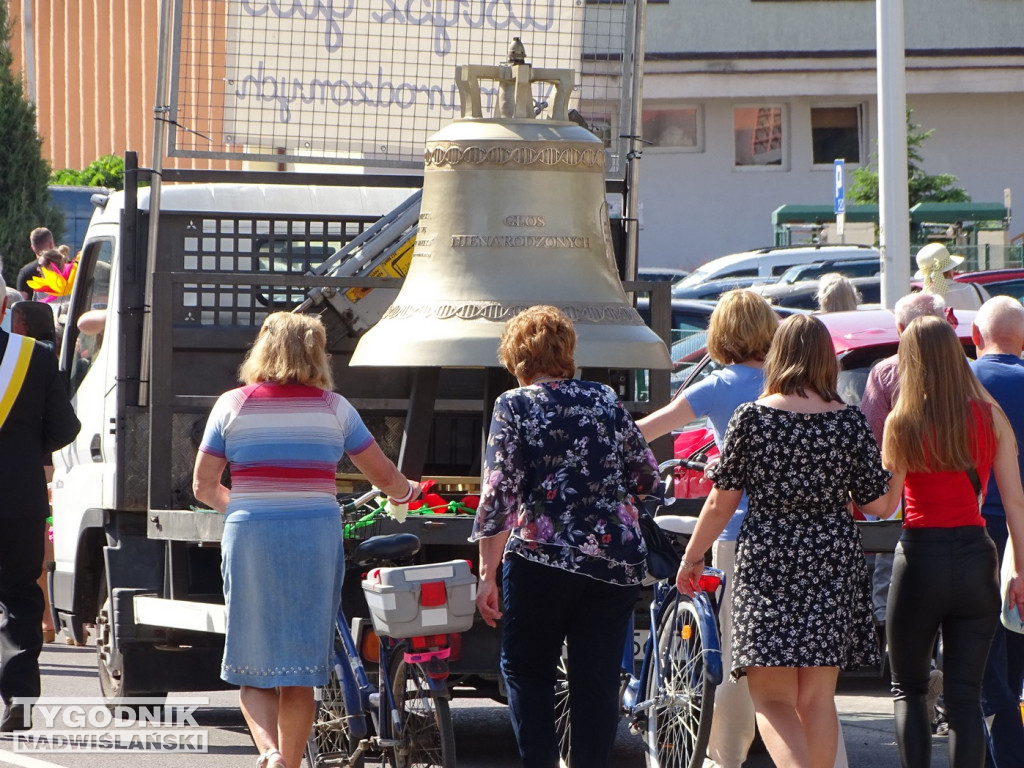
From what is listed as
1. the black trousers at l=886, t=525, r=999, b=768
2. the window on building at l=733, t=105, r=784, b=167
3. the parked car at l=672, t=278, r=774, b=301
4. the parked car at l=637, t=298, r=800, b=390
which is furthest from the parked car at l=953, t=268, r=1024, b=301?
the window on building at l=733, t=105, r=784, b=167

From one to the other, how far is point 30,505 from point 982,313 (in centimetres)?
397

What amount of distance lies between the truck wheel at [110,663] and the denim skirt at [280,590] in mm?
1608

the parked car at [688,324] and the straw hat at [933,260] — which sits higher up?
the straw hat at [933,260]

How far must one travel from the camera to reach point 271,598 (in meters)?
5.66

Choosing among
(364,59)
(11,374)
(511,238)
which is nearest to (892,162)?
(364,59)

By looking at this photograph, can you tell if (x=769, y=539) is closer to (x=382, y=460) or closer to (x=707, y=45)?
(x=382, y=460)

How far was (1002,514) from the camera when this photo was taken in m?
Result: 6.32

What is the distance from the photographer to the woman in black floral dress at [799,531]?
5422 millimetres

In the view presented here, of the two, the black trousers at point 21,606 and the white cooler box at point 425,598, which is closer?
the white cooler box at point 425,598

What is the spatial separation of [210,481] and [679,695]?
1833 millimetres

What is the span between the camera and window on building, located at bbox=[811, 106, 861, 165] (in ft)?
125

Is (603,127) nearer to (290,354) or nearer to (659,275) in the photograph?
(290,354)

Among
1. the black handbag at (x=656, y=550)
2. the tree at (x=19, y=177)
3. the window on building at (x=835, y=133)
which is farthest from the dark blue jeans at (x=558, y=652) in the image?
the window on building at (x=835, y=133)

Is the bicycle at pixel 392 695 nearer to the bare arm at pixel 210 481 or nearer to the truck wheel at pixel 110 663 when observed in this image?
the bare arm at pixel 210 481
